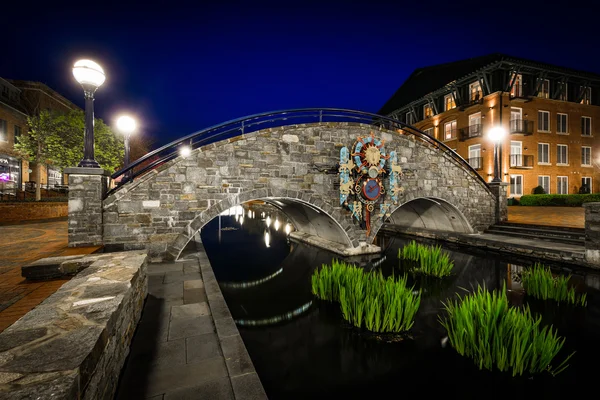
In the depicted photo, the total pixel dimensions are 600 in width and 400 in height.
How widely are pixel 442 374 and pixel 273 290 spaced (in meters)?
4.66

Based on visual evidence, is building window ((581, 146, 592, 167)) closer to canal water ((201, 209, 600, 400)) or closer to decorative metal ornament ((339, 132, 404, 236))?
canal water ((201, 209, 600, 400))

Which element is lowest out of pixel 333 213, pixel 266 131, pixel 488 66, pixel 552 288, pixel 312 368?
pixel 312 368

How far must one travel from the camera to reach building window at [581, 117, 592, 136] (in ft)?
78.9

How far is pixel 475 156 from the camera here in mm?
24031

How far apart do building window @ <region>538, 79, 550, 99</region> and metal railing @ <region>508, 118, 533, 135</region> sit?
2.92 metres

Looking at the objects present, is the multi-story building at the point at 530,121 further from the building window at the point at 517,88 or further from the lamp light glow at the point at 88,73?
the lamp light glow at the point at 88,73

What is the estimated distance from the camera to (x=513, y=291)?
6977 mm

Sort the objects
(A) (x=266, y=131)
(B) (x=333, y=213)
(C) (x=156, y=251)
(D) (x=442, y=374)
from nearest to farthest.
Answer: (D) (x=442, y=374), (C) (x=156, y=251), (A) (x=266, y=131), (B) (x=333, y=213)

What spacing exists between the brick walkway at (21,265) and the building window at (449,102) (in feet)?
98.1

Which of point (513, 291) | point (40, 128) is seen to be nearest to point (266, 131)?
point (513, 291)

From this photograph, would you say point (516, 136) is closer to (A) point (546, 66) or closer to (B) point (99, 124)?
(A) point (546, 66)

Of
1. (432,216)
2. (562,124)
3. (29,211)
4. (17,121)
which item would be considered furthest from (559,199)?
(17,121)

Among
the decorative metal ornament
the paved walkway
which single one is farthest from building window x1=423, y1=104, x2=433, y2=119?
the paved walkway

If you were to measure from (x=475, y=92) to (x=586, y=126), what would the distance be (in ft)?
34.5
